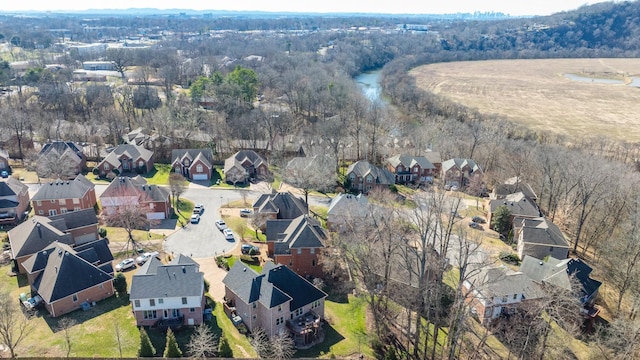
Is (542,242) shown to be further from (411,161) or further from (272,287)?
(272,287)

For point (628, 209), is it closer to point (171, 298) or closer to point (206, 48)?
point (171, 298)

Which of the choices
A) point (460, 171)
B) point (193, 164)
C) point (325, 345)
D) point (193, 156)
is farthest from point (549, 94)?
point (325, 345)

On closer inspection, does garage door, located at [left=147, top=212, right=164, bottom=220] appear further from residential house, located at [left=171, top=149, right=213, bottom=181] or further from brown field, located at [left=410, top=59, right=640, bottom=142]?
brown field, located at [left=410, top=59, right=640, bottom=142]

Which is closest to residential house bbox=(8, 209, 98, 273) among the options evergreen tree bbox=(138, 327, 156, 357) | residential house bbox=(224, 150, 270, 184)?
evergreen tree bbox=(138, 327, 156, 357)

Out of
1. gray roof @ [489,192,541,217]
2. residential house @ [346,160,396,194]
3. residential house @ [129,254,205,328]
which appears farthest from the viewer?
residential house @ [346,160,396,194]

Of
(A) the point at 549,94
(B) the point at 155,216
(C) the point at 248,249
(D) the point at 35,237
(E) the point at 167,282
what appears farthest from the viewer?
(A) the point at 549,94
